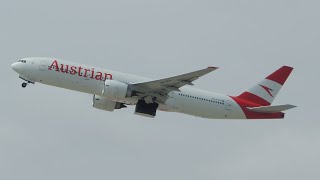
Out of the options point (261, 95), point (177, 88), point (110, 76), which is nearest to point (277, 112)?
point (261, 95)

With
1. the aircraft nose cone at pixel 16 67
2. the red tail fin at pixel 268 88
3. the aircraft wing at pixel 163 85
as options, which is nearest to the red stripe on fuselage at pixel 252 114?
the red tail fin at pixel 268 88

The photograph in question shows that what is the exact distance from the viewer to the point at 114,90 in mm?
68812

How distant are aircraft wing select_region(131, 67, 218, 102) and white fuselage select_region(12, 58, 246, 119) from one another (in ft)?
3.07

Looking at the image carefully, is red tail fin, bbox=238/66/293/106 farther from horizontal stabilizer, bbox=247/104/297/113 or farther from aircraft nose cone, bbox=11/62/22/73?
aircraft nose cone, bbox=11/62/22/73

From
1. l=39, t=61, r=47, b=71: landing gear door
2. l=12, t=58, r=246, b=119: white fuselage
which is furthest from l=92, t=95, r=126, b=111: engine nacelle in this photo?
l=39, t=61, r=47, b=71: landing gear door

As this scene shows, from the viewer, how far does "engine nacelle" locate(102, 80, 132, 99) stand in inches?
2707

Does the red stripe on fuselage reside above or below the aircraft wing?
below

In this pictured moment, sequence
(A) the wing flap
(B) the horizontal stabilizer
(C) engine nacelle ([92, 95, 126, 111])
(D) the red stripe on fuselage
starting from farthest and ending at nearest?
(C) engine nacelle ([92, 95, 126, 111]) → (D) the red stripe on fuselage → (B) the horizontal stabilizer → (A) the wing flap

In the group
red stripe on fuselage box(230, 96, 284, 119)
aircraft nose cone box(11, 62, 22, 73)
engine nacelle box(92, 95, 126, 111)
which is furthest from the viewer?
engine nacelle box(92, 95, 126, 111)

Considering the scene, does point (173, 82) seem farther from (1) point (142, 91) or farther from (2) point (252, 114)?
(2) point (252, 114)

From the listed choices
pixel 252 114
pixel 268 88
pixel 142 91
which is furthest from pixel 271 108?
pixel 142 91

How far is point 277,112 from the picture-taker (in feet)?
239

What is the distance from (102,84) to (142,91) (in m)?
3.17

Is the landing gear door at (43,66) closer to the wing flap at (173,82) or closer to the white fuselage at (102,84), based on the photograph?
the white fuselage at (102,84)
